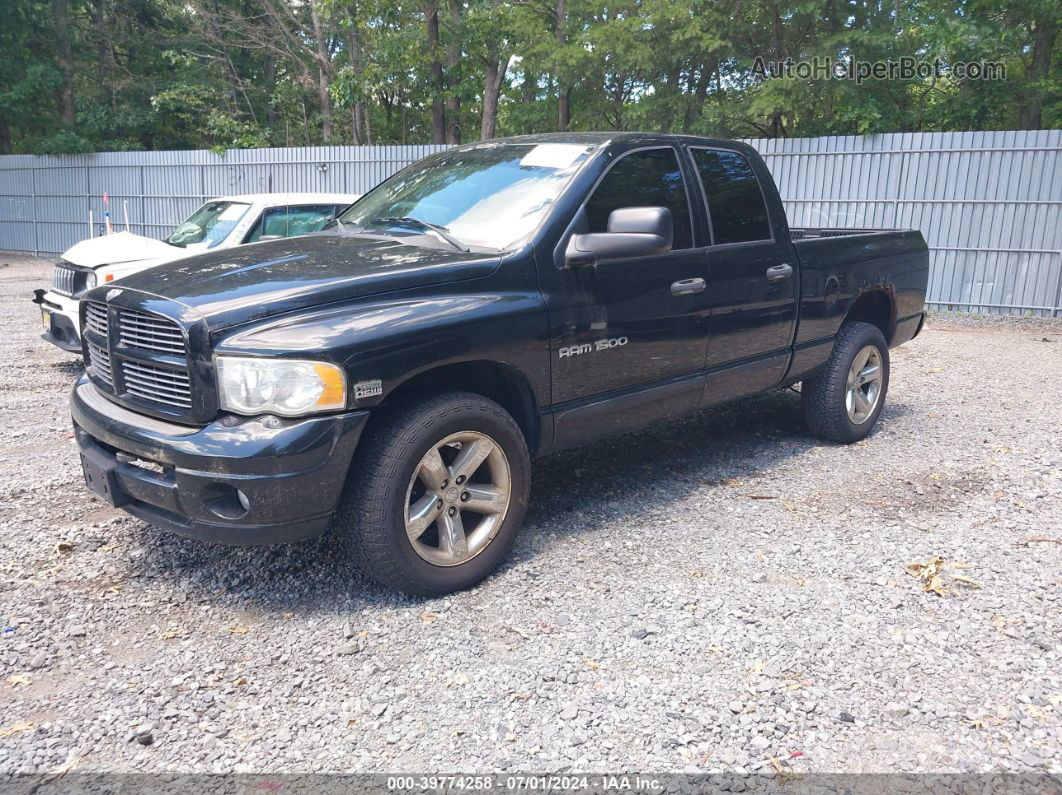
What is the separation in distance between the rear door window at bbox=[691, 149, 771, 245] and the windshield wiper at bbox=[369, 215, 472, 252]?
61.4 inches

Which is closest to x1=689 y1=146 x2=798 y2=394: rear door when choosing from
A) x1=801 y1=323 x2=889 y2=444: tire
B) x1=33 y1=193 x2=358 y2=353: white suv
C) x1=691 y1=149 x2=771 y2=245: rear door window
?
x1=691 y1=149 x2=771 y2=245: rear door window

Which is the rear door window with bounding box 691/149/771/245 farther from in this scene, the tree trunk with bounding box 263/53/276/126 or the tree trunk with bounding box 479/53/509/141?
the tree trunk with bounding box 263/53/276/126

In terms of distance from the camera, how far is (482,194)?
4.29 metres

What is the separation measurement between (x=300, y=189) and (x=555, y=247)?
47.2 feet

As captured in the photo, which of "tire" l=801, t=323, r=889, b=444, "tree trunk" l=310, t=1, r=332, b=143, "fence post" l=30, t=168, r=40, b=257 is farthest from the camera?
"tree trunk" l=310, t=1, r=332, b=143

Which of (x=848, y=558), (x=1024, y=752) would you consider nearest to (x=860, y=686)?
(x=1024, y=752)

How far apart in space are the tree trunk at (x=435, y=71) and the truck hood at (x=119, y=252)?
14503 mm

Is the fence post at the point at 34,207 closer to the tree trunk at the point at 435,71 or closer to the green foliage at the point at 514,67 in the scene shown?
the green foliage at the point at 514,67

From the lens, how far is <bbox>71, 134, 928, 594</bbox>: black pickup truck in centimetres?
313

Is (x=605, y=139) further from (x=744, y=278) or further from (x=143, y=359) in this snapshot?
(x=143, y=359)

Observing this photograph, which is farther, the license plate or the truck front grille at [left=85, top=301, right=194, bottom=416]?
the license plate

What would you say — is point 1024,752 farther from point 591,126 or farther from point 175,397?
point 591,126

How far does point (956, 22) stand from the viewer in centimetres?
1606

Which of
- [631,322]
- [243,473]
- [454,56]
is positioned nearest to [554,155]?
[631,322]
